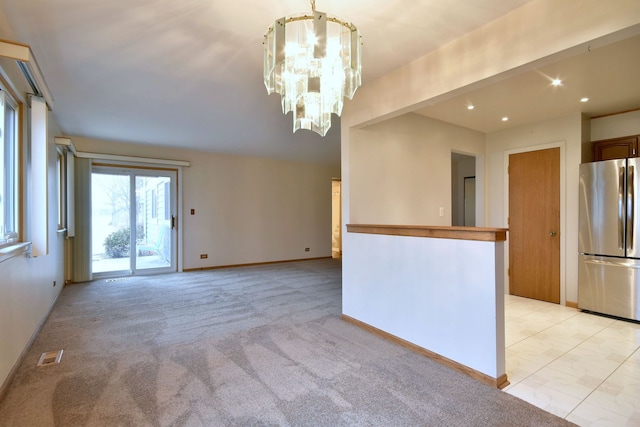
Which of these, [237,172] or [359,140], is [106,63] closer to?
[359,140]

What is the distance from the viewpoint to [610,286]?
3.34m

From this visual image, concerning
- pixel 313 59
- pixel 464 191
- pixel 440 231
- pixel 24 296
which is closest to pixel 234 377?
pixel 440 231

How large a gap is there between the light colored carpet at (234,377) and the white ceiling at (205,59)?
235 cm

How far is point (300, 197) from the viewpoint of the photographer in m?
7.47

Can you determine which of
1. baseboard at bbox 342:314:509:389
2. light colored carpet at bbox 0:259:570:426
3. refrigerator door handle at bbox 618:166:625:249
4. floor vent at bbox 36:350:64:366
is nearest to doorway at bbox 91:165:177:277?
light colored carpet at bbox 0:259:570:426

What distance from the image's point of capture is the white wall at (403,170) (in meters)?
3.28

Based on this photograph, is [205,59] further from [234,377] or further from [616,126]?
[616,126]

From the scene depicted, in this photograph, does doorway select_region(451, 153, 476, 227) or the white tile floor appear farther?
doorway select_region(451, 153, 476, 227)

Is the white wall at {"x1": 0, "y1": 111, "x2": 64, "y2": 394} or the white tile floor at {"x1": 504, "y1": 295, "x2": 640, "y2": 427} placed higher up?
the white wall at {"x1": 0, "y1": 111, "x2": 64, "y2": 394}

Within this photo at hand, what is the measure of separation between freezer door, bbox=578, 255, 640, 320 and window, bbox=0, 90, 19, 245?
5.57 meters

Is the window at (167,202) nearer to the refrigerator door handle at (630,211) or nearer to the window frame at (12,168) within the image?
the window frame at (12,168)

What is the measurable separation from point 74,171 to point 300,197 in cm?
436

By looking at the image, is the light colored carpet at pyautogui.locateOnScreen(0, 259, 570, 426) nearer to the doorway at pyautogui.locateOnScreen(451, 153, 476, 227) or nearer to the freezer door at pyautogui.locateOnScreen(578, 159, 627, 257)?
the freezer door at pyautogui.locateOnScreen(578, 159, 627, 257)

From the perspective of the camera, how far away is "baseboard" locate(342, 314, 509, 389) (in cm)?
201
